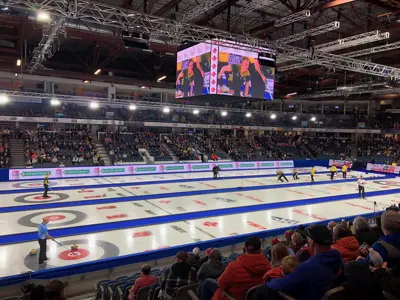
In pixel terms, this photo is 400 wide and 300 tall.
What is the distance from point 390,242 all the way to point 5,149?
27.3 m

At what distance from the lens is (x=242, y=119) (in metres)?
42.8

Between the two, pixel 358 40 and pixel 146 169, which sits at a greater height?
pixel 358 40

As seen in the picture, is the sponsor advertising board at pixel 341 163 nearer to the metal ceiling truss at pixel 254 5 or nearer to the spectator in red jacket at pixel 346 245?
the metal ceiling truss at pixel 254 5

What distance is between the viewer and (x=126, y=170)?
25375 millimetres

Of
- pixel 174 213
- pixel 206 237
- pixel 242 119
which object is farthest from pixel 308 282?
pixel 242 119

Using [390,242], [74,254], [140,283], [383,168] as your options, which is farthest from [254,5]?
[383,168]

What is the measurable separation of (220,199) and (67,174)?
1255 cm

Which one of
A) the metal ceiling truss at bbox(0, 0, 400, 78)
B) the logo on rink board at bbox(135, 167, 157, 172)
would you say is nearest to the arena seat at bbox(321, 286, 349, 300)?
the metal ceiling truss at bbox(0, 0, 400, 78)

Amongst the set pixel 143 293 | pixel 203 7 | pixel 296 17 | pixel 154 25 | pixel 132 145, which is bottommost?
pixel 143 293

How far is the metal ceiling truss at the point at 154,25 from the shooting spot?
11352mm

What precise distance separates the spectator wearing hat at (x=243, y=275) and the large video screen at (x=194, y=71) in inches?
486

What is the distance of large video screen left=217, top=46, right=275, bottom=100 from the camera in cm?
1508

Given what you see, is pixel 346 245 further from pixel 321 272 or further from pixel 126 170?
pixel 126 170

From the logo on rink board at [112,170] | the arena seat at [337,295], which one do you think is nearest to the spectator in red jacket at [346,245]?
the arena seat at [337,295]
